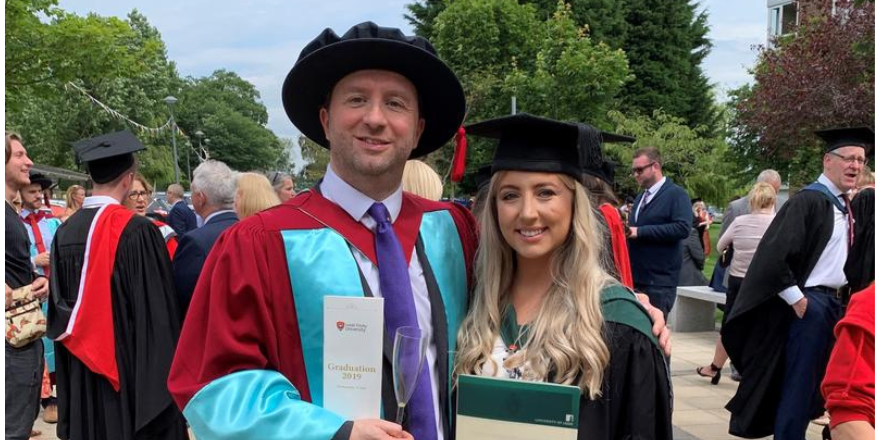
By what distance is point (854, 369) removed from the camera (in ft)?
7.30

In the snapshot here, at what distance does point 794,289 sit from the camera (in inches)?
190

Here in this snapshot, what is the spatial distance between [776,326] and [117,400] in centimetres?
417

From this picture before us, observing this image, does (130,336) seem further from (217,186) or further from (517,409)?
(517,409)

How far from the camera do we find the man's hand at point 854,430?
2199 mm

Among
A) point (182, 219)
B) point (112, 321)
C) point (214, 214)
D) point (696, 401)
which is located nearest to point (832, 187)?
point (696, 401)

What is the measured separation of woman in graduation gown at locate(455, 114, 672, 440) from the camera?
2.02m

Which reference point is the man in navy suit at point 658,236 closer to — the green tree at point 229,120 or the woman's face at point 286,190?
the woman's face at point 286,190

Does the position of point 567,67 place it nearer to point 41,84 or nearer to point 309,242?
point 41,84

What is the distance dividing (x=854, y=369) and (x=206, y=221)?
151 inches

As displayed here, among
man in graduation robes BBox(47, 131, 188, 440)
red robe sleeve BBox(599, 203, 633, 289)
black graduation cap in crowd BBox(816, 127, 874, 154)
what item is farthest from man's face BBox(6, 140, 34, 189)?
black graduation cap in crowd BBox(816, 127, 874, 154)

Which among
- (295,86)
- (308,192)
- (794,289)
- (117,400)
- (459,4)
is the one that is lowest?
(117,400)

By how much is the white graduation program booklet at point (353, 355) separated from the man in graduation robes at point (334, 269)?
0.14ft

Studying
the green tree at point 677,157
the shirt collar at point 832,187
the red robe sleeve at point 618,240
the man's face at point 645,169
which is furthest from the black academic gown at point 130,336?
the green tree at point 677,157

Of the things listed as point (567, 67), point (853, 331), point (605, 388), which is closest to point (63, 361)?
point (605, 388)
